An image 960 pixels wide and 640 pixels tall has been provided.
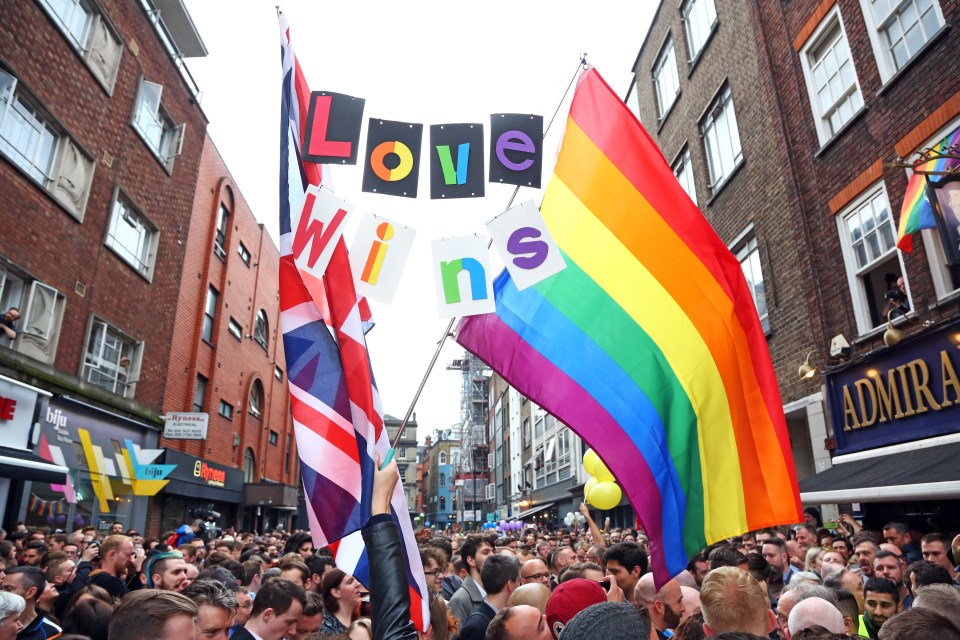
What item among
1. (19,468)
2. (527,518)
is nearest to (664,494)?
(19,468)

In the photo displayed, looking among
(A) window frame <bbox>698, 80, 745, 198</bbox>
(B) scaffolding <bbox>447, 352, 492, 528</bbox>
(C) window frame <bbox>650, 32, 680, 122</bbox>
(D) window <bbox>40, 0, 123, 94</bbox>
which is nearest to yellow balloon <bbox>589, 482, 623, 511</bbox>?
A: (A) window frame <bbox>698, 80, 745, 198</bbox>

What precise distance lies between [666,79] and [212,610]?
60.8ft

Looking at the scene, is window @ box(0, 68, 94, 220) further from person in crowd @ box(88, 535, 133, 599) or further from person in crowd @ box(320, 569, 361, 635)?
person in crowd @ box(320, 569, 361, 635)

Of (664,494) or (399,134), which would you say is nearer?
(664,494)

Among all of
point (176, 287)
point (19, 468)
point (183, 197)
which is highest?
point (183, 197)

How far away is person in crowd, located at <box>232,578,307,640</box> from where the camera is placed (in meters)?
4.09

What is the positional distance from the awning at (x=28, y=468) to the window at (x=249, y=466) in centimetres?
1775

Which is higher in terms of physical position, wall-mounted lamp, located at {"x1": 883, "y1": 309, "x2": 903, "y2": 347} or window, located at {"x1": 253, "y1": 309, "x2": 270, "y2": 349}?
window, located at {"x1": 253, "y1": 309, "x2": 270, "y2": 349}

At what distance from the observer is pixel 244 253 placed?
97.1 feet

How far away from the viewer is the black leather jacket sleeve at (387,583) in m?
2.52

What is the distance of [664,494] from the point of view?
4.17 metres

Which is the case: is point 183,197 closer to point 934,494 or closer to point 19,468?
point 19,468

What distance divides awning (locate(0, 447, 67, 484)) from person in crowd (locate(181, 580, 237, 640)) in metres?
9.10

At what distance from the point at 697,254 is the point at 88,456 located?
14.2 m
